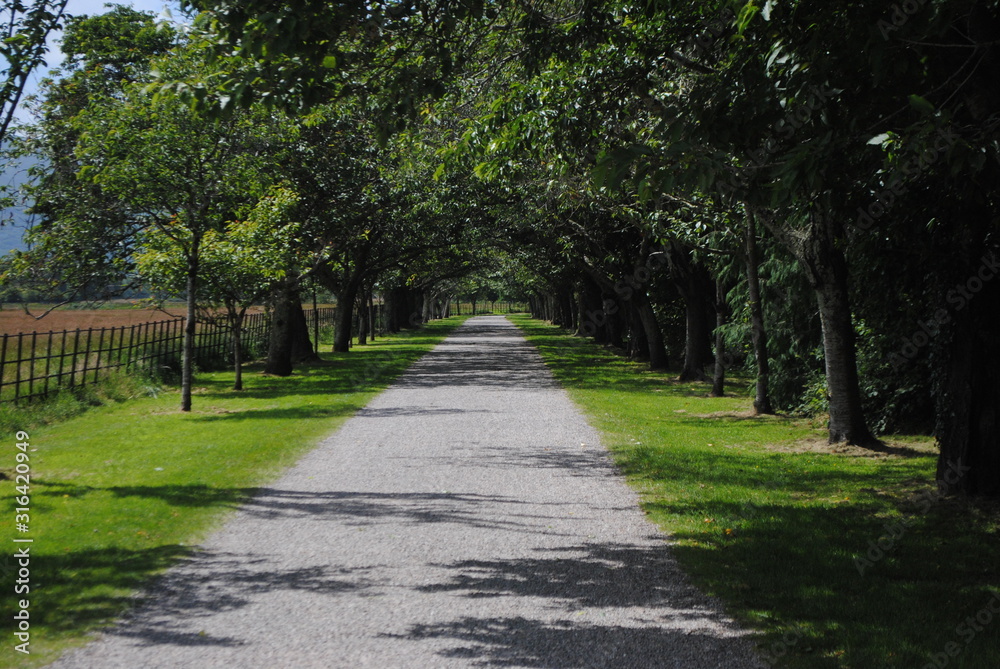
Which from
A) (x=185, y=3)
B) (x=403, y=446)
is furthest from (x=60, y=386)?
(x=185, y=3)

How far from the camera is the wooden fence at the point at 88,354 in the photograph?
1589 centimetres

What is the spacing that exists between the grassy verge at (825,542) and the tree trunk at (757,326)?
177 centimetres

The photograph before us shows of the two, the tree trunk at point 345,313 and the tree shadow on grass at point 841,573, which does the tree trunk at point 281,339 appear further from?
the tree shadow on grass at point 841,573

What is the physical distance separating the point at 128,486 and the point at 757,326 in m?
10.6

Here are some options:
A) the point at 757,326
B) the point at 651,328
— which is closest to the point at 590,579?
the point at 757,326

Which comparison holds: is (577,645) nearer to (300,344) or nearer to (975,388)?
(975,388)

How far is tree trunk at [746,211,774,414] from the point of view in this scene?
15438mm

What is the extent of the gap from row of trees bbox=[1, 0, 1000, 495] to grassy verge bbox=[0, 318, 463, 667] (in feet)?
9.66

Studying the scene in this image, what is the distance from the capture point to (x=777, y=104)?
7273 millimetres

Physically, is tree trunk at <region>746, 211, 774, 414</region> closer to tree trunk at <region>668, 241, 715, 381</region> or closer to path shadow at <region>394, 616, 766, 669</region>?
tree trunk at <region>668, 241, 715, 381</region>

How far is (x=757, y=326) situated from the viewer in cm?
1588

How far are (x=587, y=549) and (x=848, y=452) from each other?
6273mm

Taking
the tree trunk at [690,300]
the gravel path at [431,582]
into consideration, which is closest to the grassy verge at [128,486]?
the gravel path at [431,582]

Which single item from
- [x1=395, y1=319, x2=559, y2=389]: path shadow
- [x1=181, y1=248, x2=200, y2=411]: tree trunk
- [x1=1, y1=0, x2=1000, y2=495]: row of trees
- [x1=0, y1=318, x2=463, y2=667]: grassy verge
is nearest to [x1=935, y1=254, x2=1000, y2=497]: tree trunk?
[x1=1, y1=0, x2=1000, y2=495]: row of trees
